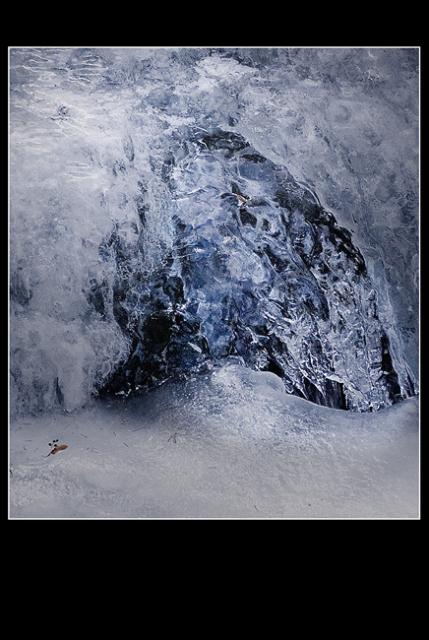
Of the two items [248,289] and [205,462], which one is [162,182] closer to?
[248,289]

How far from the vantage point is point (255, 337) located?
7.11ft

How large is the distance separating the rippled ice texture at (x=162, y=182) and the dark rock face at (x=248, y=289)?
0.04ft

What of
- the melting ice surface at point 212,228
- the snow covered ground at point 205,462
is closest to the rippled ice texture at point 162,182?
the melting ice surface at point 212,228

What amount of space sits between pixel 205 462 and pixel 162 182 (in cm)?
123

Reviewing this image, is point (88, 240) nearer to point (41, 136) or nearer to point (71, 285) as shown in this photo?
point (71, 285)

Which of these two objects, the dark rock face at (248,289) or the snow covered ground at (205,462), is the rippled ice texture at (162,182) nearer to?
the dark rock face at (248,289)

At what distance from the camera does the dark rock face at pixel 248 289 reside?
2160 millimetres

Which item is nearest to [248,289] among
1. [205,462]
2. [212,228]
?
[212,228]

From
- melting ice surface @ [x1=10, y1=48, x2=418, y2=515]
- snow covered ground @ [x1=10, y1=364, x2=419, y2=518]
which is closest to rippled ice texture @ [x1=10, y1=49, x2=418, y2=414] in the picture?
melting ice surface @ [x1=10, y1=48, x2=418, y2=515]

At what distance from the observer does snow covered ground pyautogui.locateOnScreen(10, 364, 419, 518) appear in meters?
2.12

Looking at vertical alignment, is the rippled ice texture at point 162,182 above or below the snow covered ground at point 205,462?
above

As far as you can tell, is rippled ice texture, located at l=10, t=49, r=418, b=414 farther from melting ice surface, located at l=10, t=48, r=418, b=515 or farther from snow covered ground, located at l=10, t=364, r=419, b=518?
snow covered ground, located at l=10, t=364, r=419, b=518

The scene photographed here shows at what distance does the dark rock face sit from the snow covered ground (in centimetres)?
13

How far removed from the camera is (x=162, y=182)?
→ 2.20 metres
